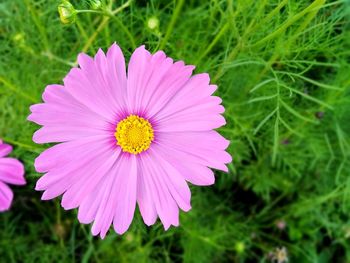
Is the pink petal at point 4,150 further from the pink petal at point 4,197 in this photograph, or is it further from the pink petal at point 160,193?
the pink petal at point 160,193

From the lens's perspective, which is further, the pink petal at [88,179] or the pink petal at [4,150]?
the pink petal at [4,150]

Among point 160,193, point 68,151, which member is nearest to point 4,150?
point 68,151

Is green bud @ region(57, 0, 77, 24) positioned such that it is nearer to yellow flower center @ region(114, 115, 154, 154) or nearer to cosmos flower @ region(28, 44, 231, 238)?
Answer: cosmos flower @ region(28, 44, 231, 238)

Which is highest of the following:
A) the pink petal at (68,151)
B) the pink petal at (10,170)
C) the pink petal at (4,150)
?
the pink petal at (68,151)

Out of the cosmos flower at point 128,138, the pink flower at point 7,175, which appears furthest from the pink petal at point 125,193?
the pink flower at point 7,175

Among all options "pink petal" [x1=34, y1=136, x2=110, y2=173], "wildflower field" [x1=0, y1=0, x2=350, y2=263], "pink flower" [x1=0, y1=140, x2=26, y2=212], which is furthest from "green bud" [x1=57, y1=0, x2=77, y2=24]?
"pink flower" [x1=0, y1=140, x2=26, y2=212]

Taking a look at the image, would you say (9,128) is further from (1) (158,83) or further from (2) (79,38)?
(1) (158,83)

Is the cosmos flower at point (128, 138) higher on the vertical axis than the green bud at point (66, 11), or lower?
lower

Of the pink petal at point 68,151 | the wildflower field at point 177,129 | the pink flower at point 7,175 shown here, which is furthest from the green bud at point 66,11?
the pink flower at point 7,175

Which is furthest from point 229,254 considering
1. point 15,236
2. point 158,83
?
point 158,83
